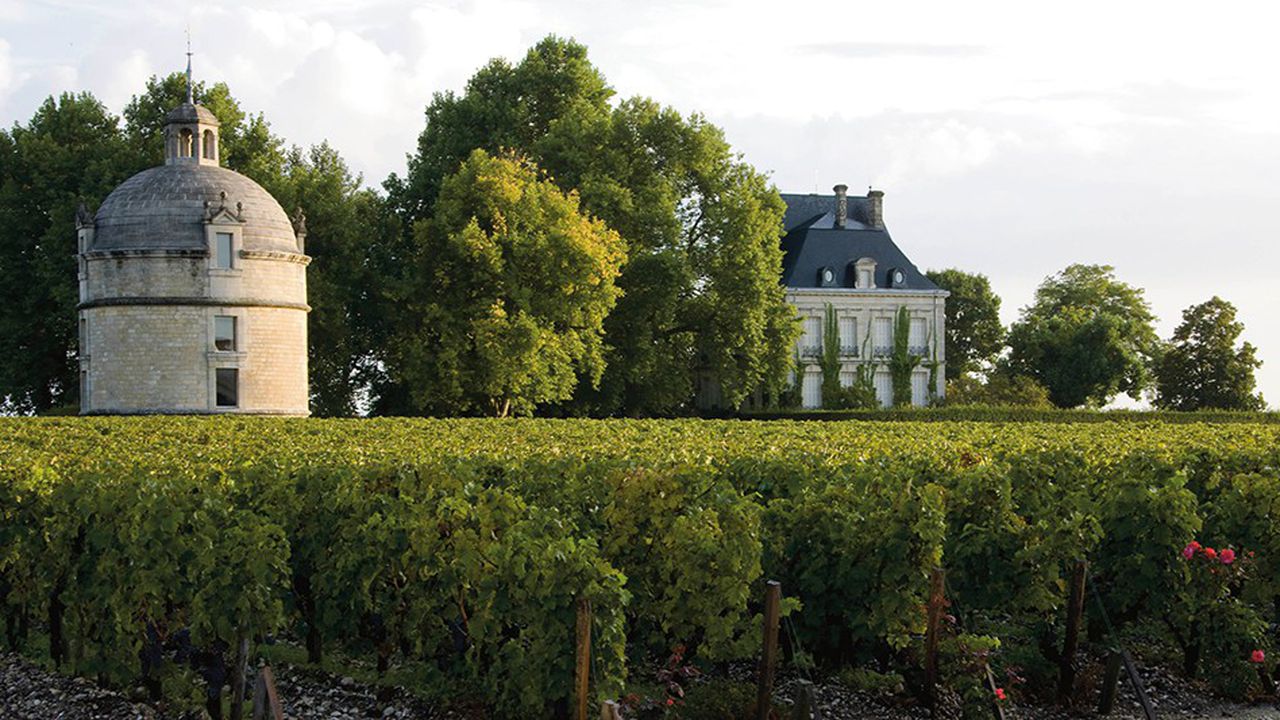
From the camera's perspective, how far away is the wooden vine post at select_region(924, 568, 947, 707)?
13.2m

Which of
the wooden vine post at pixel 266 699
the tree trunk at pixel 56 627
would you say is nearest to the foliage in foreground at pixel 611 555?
the tree trunk at pixel 56 627

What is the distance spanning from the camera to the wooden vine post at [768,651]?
1214cm

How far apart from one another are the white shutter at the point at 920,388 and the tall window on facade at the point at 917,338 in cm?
126

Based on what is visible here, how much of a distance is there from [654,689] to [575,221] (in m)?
36.2

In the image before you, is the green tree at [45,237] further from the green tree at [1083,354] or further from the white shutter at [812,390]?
the green tree at [1083,354]

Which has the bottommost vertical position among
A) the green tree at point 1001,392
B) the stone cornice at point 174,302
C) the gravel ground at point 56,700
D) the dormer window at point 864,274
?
the gravel ground at point 56,700

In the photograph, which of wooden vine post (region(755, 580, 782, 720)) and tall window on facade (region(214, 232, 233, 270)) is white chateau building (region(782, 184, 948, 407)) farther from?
wooden vine post (region(755, 580, 782, 720))

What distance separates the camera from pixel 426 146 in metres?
59.6

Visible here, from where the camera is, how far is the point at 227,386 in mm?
47438

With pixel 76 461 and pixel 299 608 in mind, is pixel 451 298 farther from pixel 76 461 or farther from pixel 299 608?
pixel 299 608

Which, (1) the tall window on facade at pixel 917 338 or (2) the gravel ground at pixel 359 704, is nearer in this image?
(2) the gravel ground at pixel 359 704

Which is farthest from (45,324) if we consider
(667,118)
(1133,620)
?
(1133,620)

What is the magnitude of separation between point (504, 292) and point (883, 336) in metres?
28.1

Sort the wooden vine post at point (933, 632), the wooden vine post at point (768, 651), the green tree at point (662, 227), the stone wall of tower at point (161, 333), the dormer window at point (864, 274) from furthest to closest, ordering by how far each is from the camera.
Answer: the dormer window at point (864, 274), the green tree at point (662, 227), the stone wall of tower at point (161, 333), the wooden vine post at point (933, 632), the wooden vine post at point (768, 651)
